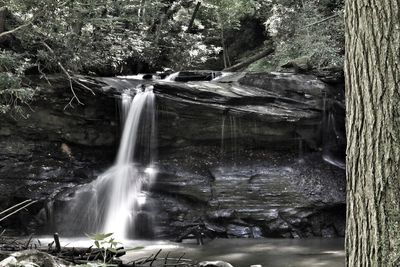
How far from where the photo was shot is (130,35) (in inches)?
657

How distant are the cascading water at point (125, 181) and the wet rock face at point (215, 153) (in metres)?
0.30

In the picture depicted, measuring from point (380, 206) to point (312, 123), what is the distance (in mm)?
11110

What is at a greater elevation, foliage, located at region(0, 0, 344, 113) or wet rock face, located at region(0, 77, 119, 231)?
foliage, located at region(0, 0, 344, 113)

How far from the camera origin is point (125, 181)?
12.4m

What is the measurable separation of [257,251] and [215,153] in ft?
13.9

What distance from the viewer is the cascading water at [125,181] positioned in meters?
11.5

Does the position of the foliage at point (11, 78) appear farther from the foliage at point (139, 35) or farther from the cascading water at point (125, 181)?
the cascading water at point (125, 181)

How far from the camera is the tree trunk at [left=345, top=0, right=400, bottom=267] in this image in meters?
2.35

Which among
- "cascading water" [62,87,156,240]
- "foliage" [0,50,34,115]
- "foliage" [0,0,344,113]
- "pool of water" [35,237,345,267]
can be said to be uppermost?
"foliage" [0,0,344,113]

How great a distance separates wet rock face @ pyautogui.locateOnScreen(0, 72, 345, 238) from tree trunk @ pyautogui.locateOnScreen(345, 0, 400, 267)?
9113 millimetres

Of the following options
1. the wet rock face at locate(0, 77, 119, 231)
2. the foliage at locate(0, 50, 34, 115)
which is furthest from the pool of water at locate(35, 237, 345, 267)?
the foliage at locate(0, 50, 34, 115)

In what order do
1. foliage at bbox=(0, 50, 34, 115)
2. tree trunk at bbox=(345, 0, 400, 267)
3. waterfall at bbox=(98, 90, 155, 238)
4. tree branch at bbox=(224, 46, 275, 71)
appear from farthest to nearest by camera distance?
tree branch at bbox=(224, 46, 275, 71), waterfall at bbox=(98, 90, 155, 238), foliage at bbox=(0, 50, 34, 115), tree trunk at bbox=(345, 0, 400, 267)

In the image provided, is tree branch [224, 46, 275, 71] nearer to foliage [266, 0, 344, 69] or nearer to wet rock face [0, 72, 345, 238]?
foliage [266, 0, 344, 69]

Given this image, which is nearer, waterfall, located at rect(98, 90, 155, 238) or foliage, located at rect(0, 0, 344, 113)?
foliage, located at rect(0, 0, 344, 113)
